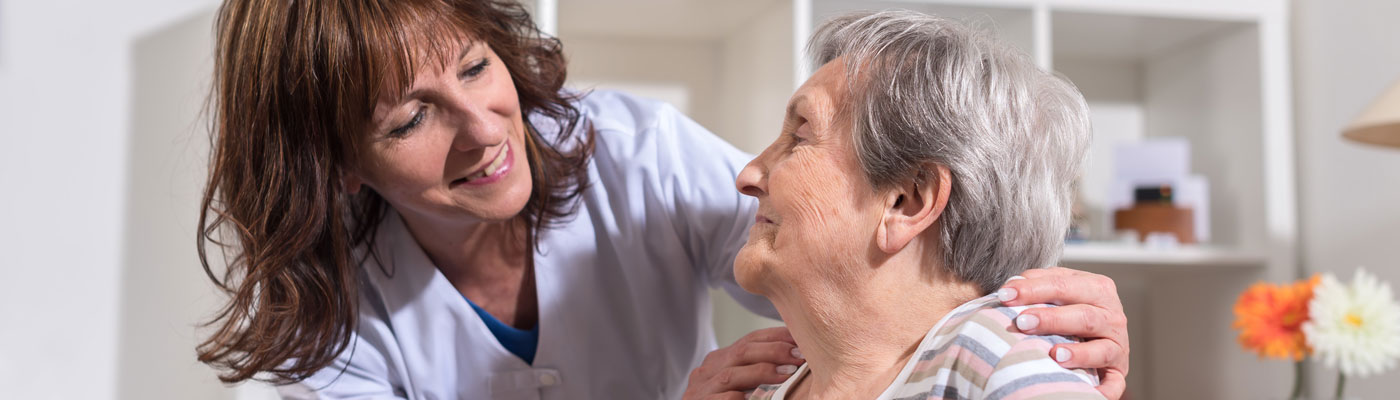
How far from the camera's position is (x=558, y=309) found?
50.6 inches

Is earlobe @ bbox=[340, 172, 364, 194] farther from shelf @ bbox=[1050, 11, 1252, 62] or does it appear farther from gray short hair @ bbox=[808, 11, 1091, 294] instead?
shelf @ bbox=[1050, 11, 1252, 62]

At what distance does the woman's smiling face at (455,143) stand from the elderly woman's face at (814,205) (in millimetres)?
312

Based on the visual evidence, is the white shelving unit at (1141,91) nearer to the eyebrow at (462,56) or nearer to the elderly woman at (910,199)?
the eyebrow at (462,56)

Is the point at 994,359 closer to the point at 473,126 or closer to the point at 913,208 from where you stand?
Result: the point at 913,208

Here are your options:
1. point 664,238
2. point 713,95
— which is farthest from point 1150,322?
point 664,238

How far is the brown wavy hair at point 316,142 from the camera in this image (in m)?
1.01

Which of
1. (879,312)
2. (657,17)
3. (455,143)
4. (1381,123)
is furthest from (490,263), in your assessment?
(1381,123)

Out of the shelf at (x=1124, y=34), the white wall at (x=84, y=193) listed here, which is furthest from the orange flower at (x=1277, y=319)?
the white wall at (x=84, y=193)

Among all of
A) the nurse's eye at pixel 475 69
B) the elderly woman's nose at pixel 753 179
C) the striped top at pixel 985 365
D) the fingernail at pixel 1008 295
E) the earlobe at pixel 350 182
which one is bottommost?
the striped top at pixel 985 365

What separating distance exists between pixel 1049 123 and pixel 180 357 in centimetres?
188

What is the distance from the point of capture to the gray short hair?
83 centimetres

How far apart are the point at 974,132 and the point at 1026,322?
0.50ft

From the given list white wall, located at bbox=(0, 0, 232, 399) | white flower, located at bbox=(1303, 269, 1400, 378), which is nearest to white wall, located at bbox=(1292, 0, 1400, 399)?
white flower, located at bbox=(1303, 269, 1400, 378)

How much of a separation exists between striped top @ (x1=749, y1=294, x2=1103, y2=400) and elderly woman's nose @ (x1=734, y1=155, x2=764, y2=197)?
0.21 meters
